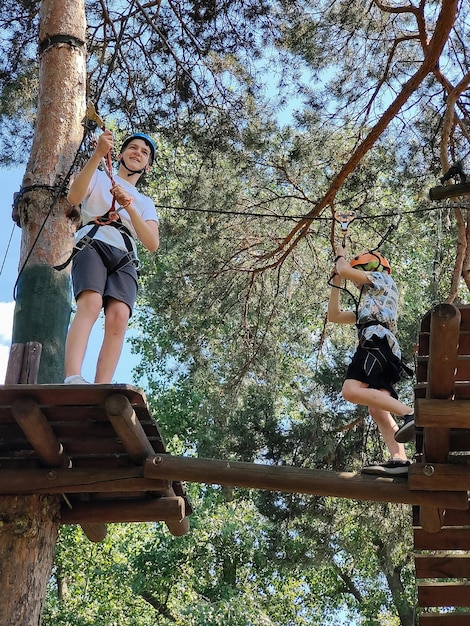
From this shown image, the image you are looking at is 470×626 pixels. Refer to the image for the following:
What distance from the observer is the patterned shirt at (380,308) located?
378cm

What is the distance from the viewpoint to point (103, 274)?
3.31 m

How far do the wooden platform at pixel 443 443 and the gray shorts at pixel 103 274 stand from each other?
4.10 ft

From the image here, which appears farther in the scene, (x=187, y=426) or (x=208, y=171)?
(x=187, y=426)

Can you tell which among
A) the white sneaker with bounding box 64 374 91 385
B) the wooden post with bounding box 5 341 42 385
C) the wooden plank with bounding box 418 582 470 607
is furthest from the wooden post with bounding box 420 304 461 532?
the wooden post with bounding box 5 341 42 385

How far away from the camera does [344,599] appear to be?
1497 cm

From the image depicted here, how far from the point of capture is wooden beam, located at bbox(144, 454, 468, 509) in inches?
118

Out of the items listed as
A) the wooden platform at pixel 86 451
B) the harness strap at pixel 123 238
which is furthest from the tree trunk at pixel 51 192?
the wooden platform at pixel 86 451

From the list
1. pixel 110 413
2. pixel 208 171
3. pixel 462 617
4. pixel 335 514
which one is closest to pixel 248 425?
pixel 335 514

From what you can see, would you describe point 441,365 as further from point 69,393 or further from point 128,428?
point 69,393

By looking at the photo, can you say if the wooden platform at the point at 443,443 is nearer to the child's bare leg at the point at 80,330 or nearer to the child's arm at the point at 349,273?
the child's arm at the point at 349,273

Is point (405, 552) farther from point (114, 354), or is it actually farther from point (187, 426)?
point (114, 354)

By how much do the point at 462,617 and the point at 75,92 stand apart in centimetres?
321

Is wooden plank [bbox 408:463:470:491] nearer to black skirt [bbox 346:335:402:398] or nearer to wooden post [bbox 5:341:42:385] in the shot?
black skirt [bbox 346:335:402:398]

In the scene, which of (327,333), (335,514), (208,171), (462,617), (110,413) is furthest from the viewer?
(335,514)
